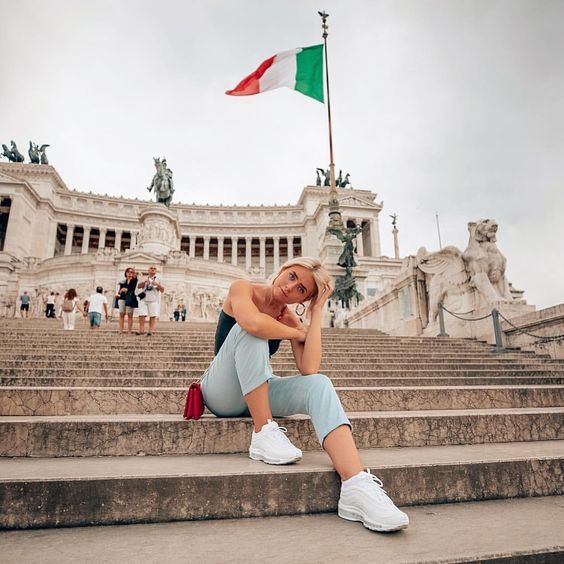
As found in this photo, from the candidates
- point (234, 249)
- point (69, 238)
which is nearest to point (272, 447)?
point (69, 238)

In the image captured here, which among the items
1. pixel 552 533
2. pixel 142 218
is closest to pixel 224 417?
pixel 552 533

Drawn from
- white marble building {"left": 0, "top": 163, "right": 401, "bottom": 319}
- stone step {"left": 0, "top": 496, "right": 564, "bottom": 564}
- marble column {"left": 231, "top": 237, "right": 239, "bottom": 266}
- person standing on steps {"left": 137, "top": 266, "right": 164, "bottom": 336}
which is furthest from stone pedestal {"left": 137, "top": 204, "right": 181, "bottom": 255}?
stone step {"left": 0, "top": 496, "right": 564, "bottom": 564}

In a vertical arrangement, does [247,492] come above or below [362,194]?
below

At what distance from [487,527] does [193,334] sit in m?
6.65

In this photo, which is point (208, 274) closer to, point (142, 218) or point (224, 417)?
point (142, 218)

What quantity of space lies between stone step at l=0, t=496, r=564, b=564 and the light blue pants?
0.41m

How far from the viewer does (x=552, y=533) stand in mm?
1408

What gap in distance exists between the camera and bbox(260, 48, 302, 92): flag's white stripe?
13417 mm

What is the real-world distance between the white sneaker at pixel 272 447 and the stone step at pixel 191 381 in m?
2.24

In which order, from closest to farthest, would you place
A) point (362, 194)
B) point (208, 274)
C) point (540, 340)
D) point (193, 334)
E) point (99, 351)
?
point (99, 351)
point (540, 340)
point (193, 334)
point (208, 274)
point (362, 194)

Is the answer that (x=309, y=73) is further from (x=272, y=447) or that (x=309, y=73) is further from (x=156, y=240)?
(x=156, y=240)

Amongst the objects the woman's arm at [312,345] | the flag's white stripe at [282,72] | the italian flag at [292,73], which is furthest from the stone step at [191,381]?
the flag's white stripe at [282,72]

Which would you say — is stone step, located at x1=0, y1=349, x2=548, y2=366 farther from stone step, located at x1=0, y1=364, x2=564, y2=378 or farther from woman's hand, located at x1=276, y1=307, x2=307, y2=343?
woman's hand, located at x1=276, y1=307, x2=307, y2=343

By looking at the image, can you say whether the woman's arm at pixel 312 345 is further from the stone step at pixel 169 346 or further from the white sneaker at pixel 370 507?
the stone step at pixel 169 346
